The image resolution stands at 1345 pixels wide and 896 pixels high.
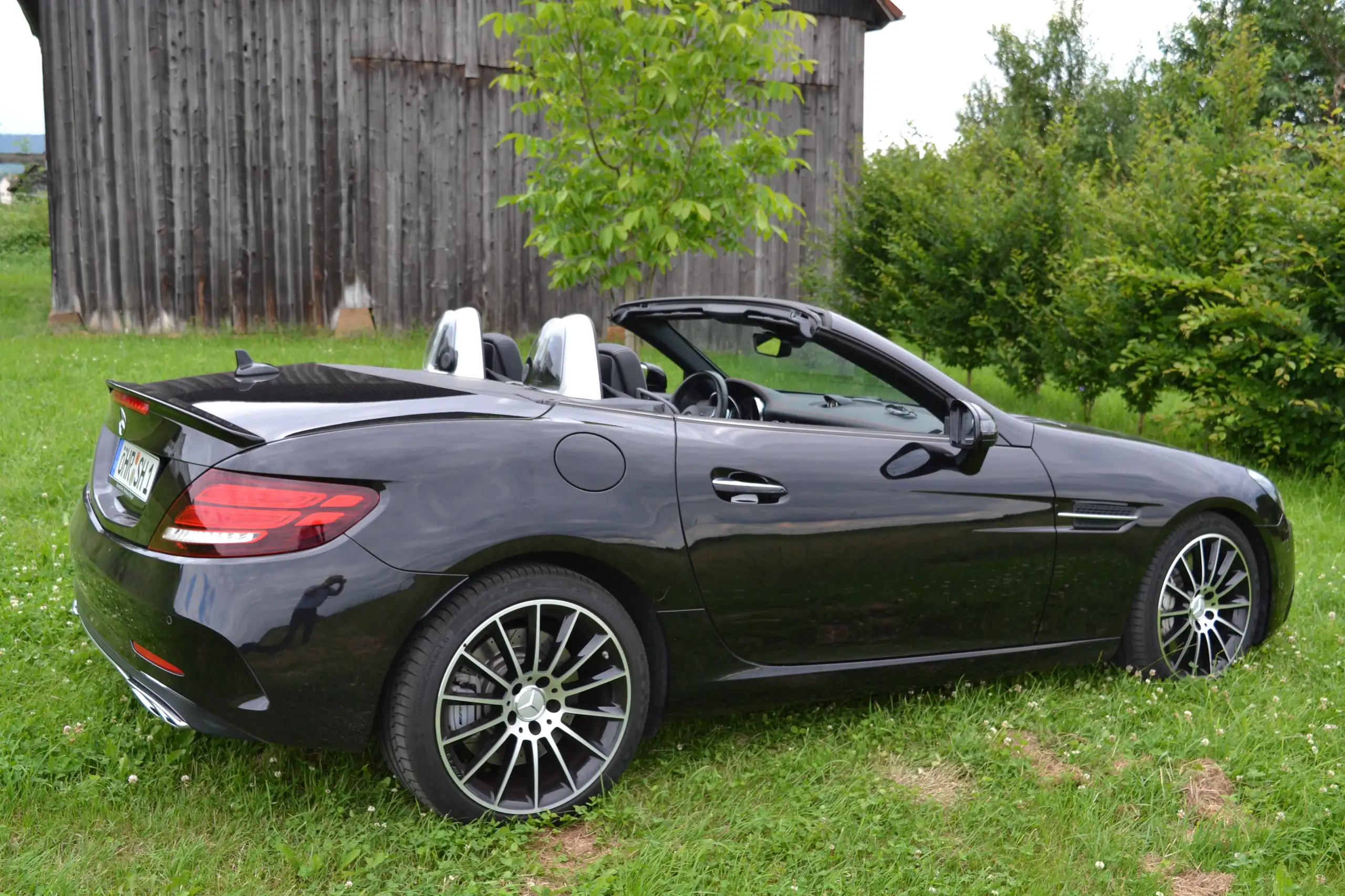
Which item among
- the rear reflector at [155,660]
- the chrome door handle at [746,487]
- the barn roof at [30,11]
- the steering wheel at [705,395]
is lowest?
the rear reflector at [155,660]

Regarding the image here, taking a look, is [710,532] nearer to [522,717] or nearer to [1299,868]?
[522,717]

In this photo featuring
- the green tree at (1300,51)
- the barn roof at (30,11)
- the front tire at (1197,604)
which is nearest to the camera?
the front tire at (1197,604)

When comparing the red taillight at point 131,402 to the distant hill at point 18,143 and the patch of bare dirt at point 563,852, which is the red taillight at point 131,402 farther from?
the distant hill at point 18,143

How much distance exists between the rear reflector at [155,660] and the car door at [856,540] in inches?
51.1

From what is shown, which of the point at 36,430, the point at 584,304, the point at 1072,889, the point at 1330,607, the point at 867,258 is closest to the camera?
the point at 1072,889

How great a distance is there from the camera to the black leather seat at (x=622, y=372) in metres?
3.82

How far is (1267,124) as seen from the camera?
8.12m

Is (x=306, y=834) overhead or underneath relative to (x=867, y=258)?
underneath

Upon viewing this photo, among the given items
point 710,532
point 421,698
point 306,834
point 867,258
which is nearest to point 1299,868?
point 710,532

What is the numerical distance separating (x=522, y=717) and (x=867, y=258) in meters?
10.1

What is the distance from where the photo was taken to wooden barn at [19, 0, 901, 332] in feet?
42.7

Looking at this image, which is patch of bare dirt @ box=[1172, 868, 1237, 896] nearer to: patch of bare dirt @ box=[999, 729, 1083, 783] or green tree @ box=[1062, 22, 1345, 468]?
patch of bare dirt @ box=[999, 729, 1083, 783]

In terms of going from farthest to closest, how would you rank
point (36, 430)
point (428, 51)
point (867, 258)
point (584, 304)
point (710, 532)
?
1. point (584, 304)
2. point (428, 51)
3. point (867, 258)
4. point (36, 430)
5. point (710, 532)

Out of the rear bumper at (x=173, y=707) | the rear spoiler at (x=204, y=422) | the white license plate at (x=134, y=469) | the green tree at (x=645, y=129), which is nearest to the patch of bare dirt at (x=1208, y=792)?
the rear bumper at (x=173, y=707)
